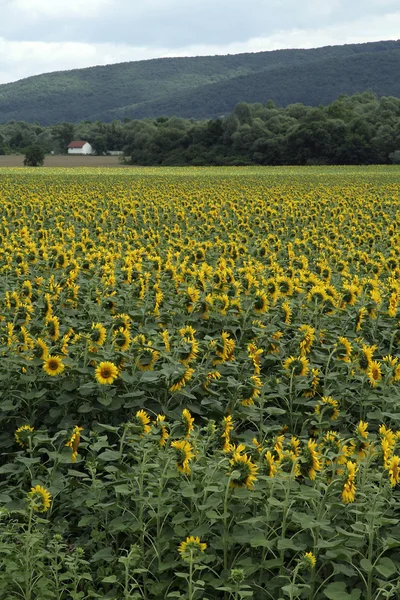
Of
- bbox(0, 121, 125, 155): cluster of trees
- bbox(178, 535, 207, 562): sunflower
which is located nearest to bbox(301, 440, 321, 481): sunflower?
bbox(178, 535, 207, 562): sunflower

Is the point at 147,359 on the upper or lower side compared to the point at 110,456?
A: upper

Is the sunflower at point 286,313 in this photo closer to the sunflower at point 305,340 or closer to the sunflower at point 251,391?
the sunflower at point 305,340

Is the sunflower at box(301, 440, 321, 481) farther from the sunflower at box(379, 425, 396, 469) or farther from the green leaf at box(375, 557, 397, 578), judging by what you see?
the green leaf at box(375, 557, 397, 578)

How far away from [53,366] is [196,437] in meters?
1.76

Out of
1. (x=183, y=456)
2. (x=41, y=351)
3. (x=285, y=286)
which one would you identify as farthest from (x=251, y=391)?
(x=285, y=286)

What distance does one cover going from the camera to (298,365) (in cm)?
598

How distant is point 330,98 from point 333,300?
164 meters

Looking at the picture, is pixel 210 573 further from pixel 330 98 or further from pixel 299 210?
pixel 330 98

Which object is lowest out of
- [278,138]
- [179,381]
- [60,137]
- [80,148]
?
[179,381]

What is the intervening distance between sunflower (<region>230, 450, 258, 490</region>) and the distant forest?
67.4 meters

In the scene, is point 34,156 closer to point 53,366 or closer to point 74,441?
point 53,366

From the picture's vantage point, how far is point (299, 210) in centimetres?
2127

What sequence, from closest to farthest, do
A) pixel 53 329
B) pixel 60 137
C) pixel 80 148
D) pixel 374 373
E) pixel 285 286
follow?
pixel 374 373
pixel 53 329
pixel 285 286
pixel 80 148
pixel 60 137

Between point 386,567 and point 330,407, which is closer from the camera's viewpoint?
point 386,567
